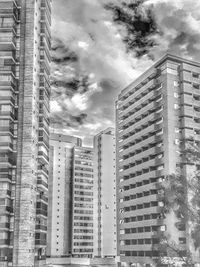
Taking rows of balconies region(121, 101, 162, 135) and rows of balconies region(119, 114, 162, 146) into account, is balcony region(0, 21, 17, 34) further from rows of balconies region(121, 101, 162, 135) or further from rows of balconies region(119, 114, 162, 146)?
rows of balconies region(119, 114, 162, 146)

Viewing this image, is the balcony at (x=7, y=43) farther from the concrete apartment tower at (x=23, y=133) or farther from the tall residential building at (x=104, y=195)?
the tall residential building at (x=104, y=195)

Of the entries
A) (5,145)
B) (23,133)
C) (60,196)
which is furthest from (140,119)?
(60,196)

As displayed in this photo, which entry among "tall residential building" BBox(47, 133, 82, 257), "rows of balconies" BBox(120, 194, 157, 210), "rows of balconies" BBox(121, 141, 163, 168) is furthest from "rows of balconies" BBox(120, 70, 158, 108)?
"tall residential building" BBox(47, 133, 82, 257)

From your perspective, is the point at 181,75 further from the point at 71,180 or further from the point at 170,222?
the point at 71,180

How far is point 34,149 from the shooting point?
80.8m

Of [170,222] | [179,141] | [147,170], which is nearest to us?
[170,222]

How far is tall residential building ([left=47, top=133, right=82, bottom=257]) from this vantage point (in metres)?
174

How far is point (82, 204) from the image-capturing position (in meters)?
183

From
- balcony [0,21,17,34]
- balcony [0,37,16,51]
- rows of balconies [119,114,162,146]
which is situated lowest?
rows of balconies [119,114,162,146]

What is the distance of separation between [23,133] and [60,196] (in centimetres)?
10436

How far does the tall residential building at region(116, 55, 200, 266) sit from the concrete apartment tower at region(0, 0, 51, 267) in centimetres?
2630

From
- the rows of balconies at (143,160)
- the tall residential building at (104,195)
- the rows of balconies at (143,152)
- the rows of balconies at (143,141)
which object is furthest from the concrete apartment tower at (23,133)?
the tall residential building at (104,195)

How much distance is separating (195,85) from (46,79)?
3592 cm

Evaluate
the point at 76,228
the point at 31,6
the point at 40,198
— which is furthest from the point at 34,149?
the point at 76,228
